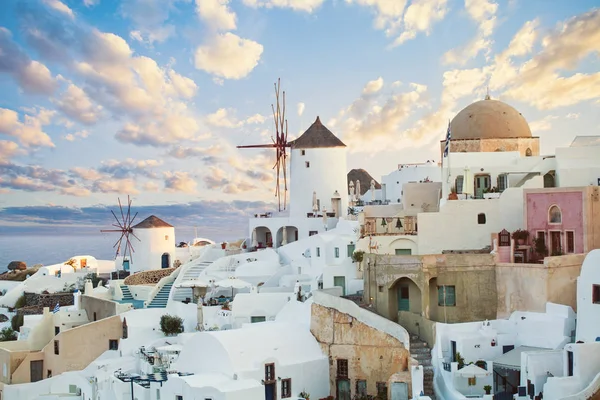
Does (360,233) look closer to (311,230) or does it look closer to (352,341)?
(352,341)

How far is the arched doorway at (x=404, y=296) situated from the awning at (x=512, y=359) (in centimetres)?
391

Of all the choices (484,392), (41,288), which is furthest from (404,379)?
(41,288)

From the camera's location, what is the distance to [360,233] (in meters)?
29.8

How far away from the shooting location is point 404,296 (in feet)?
87.1

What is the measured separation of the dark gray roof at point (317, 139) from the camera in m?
41.5

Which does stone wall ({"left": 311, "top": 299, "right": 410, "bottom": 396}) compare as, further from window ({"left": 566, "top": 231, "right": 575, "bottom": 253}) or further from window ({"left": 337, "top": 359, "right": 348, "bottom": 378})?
window ({"left": 566, "top": 231, "right": 575, "bottom": 253})

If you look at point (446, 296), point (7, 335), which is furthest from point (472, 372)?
point (7, 335)

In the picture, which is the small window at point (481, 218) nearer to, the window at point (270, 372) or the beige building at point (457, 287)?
the beige building at point (457, 287)

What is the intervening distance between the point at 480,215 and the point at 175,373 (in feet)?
37.5

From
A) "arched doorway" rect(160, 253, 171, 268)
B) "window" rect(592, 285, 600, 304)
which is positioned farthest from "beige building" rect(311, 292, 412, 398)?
"arched doorway" rect(160, 253, 171, 268)

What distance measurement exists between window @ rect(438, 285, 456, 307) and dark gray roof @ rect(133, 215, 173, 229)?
2167 cm

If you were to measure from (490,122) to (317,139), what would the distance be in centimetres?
1080

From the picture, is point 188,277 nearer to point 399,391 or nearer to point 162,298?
point 162,298

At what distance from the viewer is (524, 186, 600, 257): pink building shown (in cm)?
2484
